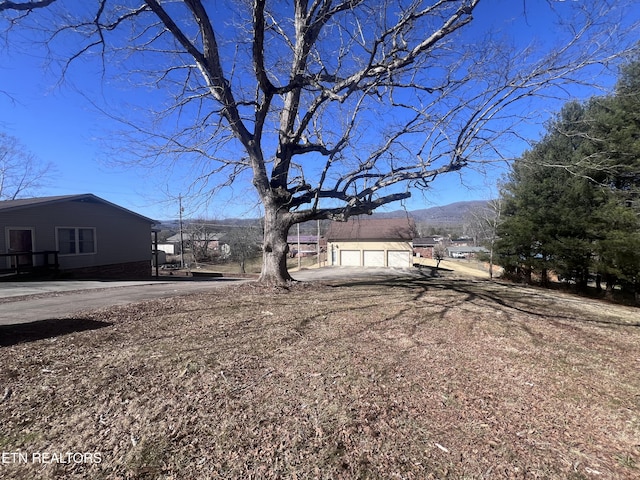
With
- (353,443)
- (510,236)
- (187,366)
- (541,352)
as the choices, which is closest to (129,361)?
(187,366)

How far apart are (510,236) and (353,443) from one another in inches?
711

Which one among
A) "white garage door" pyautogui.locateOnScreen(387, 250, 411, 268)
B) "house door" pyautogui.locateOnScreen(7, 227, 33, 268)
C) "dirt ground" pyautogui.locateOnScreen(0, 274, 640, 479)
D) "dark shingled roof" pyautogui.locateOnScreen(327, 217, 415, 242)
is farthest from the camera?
"dark shingled roof" pyautogui.locateOnScreen(327, 217, 415, 242)

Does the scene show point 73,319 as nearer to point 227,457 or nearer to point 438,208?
point 227,457

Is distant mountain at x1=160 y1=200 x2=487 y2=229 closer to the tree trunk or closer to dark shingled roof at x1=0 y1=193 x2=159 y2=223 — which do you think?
the tree trunk

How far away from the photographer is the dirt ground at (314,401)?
1.89 meters

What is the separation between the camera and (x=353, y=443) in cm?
204

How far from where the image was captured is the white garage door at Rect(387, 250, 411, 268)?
28775 millimetres

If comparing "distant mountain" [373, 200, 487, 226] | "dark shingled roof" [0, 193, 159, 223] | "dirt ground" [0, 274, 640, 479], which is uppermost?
"dark shingled roof" [0, 193, 159, 223]

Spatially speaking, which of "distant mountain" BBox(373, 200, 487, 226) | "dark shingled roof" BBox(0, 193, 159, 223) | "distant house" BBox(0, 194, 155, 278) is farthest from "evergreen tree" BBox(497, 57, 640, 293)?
"distant house" BBox(0, 194, 155, 278)

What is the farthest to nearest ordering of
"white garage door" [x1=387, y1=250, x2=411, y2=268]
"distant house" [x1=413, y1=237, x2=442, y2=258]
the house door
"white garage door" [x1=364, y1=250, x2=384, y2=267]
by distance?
"distant house" [x1=413, y1=237, x2=442, y2=258] < "white garage door" [x1=364, y1=250, x2=384, y2=267] < "white garage door" [x1=387, y1=250, x2=411, y2=268] < the house door

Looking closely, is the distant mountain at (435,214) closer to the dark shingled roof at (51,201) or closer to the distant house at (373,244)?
the dark shingled roof at (51,201)

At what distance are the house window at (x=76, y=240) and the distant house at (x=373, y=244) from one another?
62.8 ft

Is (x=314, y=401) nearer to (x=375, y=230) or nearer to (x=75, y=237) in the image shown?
(x=75, y=237)

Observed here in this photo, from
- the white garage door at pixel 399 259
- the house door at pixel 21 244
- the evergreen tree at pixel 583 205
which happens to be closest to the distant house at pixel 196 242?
the house door at pixel 21 244
